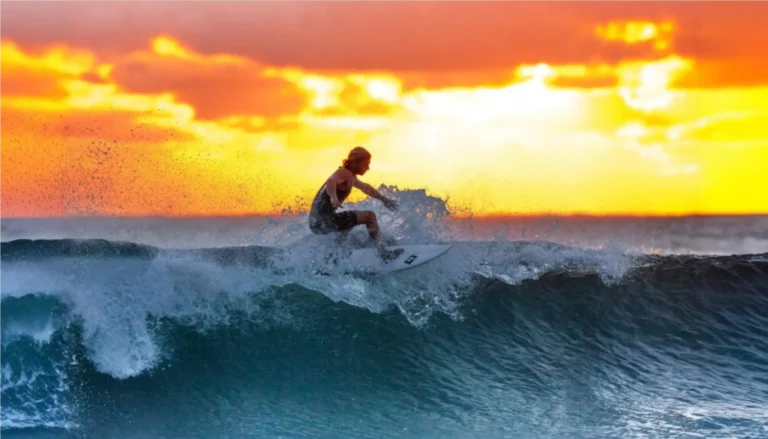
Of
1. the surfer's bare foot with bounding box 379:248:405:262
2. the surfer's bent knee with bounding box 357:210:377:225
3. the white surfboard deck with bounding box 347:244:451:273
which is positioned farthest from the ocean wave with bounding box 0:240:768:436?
the surfer's bent knee with bounding box 357:210:377:225

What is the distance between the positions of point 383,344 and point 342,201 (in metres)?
1.64

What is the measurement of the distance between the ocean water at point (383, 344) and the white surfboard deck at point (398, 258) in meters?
0.17

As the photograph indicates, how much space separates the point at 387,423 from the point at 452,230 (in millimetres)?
3913

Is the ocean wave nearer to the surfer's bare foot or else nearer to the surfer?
the surfer's bare foot

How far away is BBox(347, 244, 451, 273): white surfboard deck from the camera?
915 centimetres

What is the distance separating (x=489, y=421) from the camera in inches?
273

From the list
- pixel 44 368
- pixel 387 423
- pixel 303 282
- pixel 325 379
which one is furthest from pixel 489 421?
pixel 44 368

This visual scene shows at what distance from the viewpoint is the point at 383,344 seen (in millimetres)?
8711

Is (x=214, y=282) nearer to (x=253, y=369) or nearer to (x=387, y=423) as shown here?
(x=253, y=369)

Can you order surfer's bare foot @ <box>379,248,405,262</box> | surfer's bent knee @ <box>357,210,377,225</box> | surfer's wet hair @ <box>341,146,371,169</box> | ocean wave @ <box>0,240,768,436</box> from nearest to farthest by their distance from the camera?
ocean wave @ <box>0,240,768,436</box>
surfer's wet hair @ <box>341,146,371,169</box>
surfer's bent knee @ <box>357,210,377,225</box>
surfer's bare foot @ <box>379,248,405,262</box>

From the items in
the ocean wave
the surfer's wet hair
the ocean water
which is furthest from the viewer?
the surfer's wet hair

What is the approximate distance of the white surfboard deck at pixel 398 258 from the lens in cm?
915

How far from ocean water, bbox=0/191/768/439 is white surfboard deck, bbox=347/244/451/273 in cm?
17

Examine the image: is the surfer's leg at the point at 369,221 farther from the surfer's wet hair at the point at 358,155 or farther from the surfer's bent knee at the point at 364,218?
the surfer's wet hair at the point at 358,155
